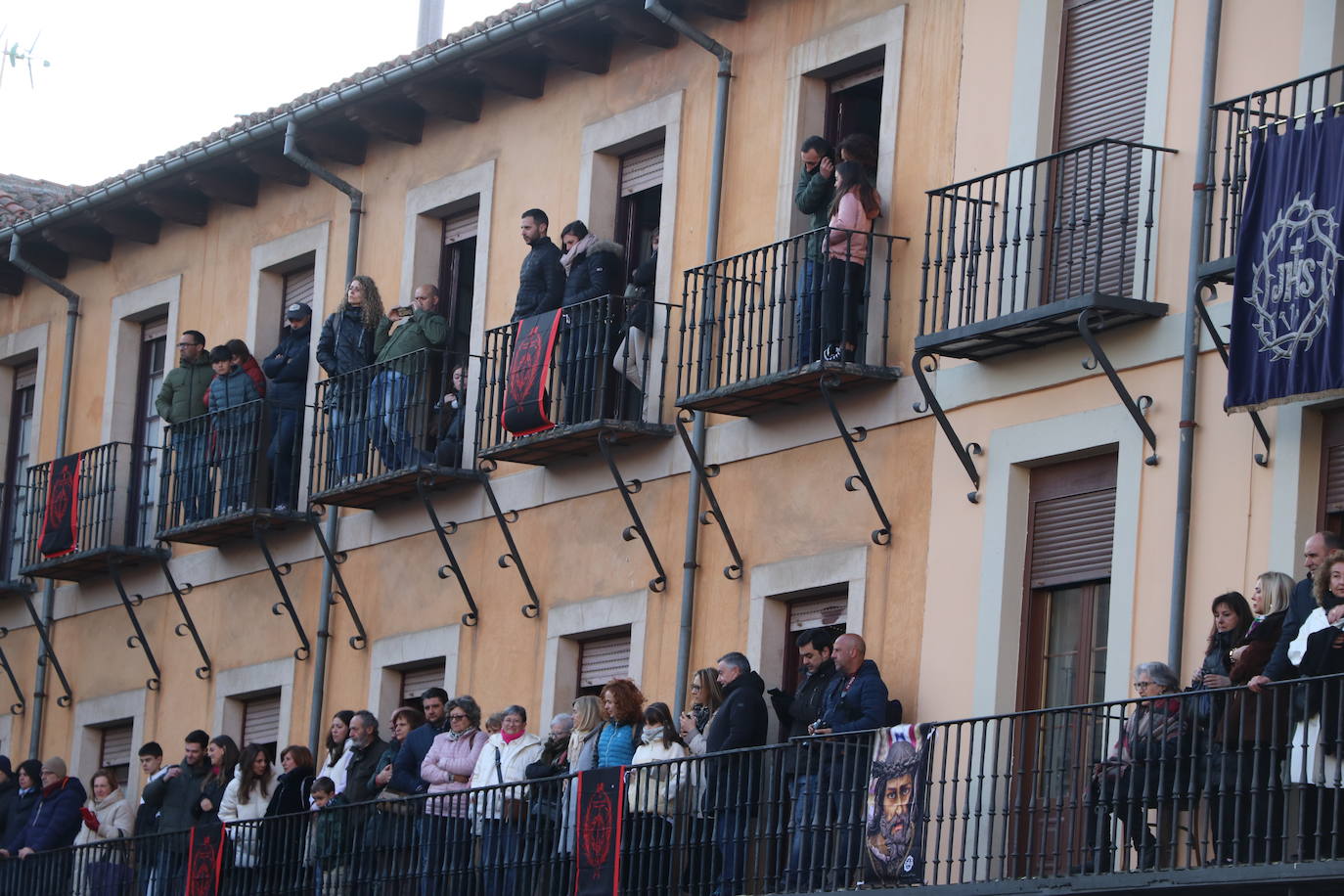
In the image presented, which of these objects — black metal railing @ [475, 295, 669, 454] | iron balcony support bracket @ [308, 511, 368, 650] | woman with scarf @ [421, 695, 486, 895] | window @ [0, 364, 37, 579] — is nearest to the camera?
woman with scarf @ [421, 695, 486, 895]

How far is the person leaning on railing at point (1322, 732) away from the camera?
15.8 metres

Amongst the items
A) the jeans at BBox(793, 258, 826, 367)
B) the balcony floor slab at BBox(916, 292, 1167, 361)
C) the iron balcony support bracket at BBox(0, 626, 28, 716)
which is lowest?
the iron balcony support bracket at BBox(0, 626, 28, 716)

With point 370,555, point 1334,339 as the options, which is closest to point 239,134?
point 370,555

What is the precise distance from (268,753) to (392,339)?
3.71m

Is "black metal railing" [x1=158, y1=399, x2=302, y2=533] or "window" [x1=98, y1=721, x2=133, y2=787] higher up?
"black metal railing" [x1=158, y1=399, x2=302, y2=533]

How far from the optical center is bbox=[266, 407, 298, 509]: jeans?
88.3 feet

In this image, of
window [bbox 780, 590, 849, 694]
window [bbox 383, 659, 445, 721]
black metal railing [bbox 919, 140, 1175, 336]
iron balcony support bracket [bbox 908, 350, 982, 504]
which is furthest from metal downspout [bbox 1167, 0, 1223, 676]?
window [bbox 383, 659, 445, 721]

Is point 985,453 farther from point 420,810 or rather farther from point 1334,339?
point 420,810

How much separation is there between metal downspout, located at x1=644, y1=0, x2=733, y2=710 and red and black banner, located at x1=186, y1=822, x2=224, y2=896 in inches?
156

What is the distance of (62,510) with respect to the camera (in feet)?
96.1

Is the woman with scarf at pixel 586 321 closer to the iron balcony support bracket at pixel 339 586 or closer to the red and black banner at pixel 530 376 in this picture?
the red and black banner at pixel 530 376

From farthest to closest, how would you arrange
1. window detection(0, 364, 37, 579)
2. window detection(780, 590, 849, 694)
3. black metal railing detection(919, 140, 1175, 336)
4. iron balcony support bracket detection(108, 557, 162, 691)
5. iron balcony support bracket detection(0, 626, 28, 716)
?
window detection(0, 364, 37, 579), iron balcony support bracket detection(0, 626, 28, 716), iron balcony support bracket detection(108, 557, 162, 691), window detection(780, 590, 849, 694), black metal railing detection(919, 140, 1175, 336)

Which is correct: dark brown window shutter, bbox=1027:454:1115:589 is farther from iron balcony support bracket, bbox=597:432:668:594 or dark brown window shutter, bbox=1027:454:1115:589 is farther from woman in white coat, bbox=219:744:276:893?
woman in white coat, bbox=219:744:276:893

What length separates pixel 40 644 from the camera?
30.2 m
